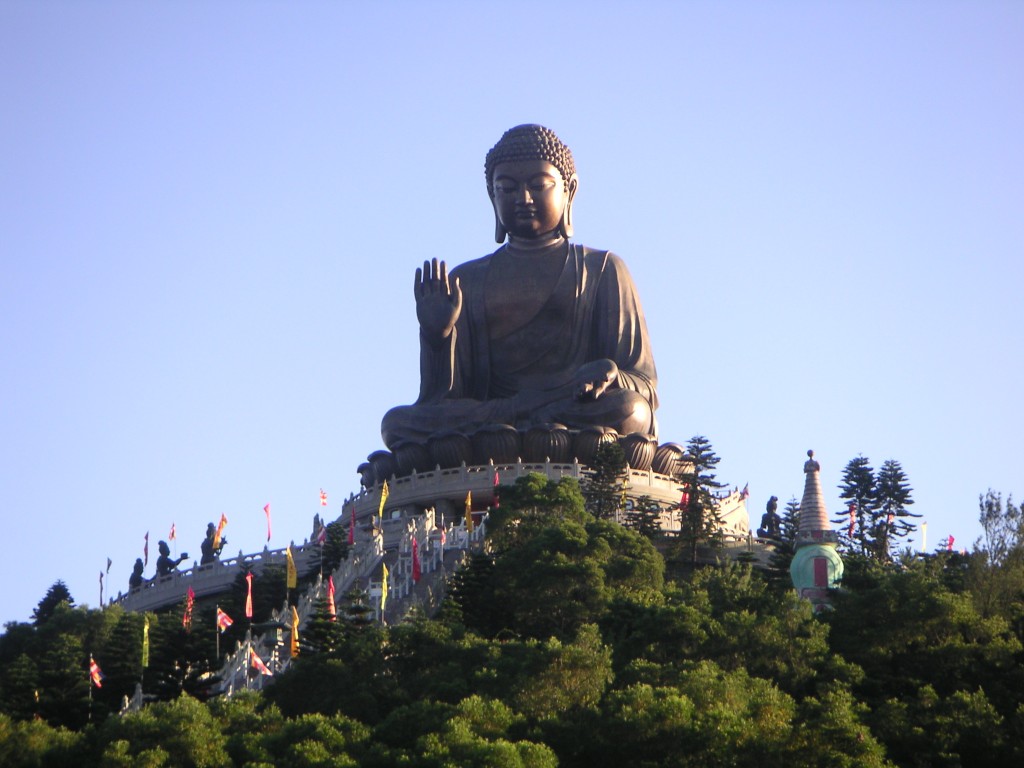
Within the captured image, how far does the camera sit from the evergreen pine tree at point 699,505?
3881cm

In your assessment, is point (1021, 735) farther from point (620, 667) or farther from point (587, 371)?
point (587, 371)

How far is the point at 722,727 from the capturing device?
1064 inches

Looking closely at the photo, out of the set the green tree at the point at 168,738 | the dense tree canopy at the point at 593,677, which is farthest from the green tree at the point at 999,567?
the green tree at the point at 168,738

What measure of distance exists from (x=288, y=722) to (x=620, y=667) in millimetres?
4147

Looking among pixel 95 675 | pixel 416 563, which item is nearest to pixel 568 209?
pixel 416 563

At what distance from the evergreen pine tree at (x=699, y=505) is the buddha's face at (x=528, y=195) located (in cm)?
779

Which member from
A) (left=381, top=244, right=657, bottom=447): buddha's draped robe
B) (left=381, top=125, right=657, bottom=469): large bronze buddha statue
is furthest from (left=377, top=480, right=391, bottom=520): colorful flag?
(left=381, top=244, right=657, bottom=447): buddha's draped robe

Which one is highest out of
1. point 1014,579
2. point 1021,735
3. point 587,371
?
point 587,371

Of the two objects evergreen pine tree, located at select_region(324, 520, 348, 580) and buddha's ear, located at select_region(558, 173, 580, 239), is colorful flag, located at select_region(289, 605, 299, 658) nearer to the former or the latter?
evergreen pine tree, located at select_region(324, 520, 348, 580)

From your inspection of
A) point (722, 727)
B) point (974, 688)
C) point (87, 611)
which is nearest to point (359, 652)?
point (722, 727)

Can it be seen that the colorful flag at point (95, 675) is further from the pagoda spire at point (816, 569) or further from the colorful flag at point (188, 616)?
the pagoda spire at point (816, 569)

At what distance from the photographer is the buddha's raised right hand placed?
155ft

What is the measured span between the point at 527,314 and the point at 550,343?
678 millimetres

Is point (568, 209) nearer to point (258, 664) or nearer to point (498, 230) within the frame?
point (498, 230)
